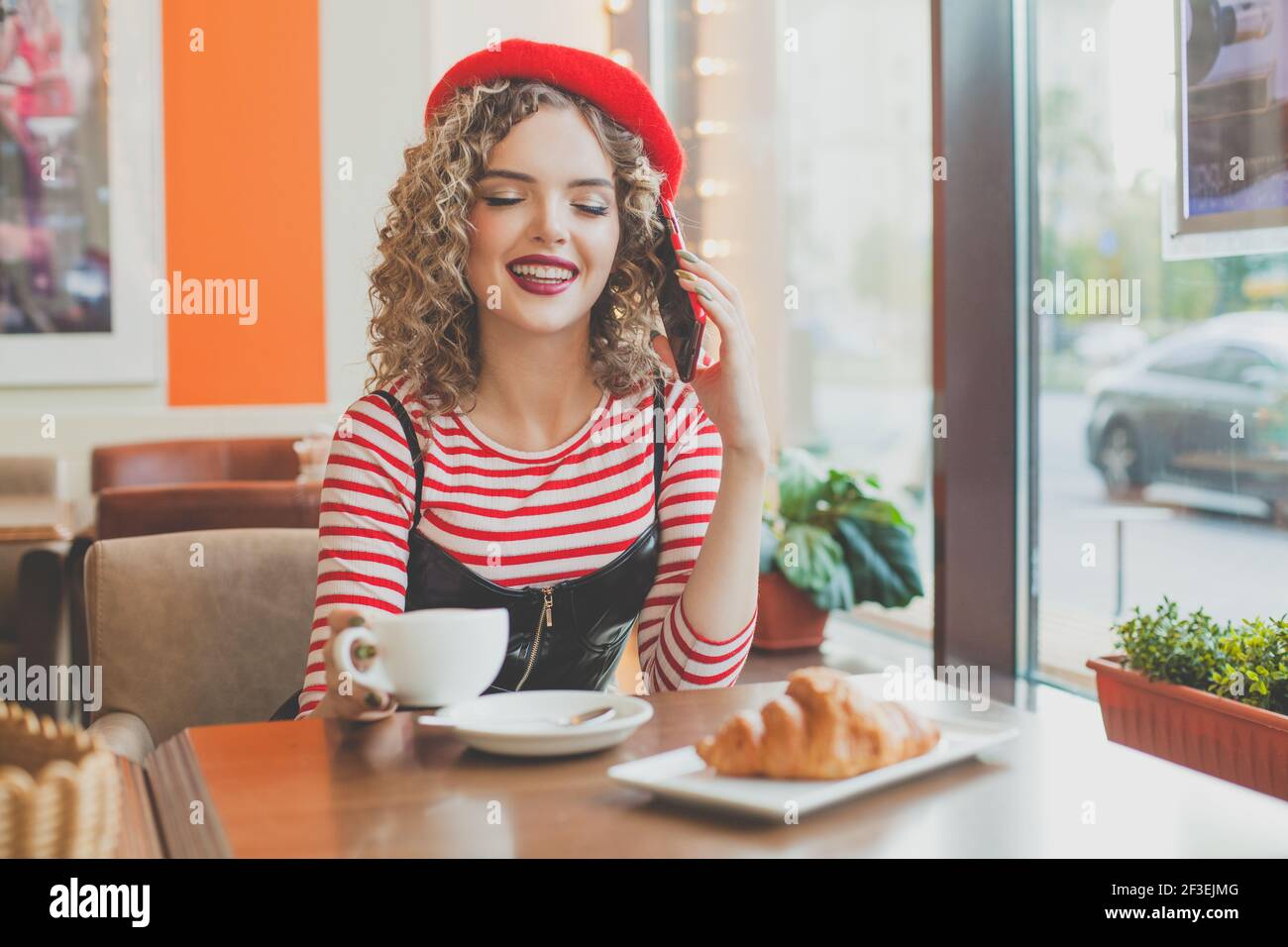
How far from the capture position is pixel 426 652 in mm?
902

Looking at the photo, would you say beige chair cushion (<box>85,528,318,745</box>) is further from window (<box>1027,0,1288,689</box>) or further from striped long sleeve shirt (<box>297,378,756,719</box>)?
window (<box>1027,0,1288,689</box>)

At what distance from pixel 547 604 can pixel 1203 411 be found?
178 centimetres

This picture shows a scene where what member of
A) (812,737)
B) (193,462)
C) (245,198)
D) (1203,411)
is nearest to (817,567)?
(1203,411)

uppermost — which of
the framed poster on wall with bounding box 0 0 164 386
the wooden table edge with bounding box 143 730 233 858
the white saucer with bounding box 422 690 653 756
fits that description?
the framed poster on wall with bounding box 0 0 164 386

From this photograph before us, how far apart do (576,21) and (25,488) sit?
310 cm

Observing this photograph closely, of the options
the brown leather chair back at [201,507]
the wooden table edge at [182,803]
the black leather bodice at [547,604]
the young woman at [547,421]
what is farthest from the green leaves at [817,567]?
the wooden table edge at [182,803]

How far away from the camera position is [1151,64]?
2648 mm

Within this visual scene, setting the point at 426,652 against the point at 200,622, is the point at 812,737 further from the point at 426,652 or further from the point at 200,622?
the point at 200,622

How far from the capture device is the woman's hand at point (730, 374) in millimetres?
1375

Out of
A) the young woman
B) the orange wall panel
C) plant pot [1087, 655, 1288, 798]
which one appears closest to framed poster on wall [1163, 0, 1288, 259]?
plant pot [1087, 655, 1288, 798]

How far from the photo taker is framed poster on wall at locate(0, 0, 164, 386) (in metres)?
4.82

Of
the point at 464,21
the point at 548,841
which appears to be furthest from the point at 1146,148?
the point at 464,21

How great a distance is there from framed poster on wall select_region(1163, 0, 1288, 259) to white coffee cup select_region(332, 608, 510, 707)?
6.31 feet
